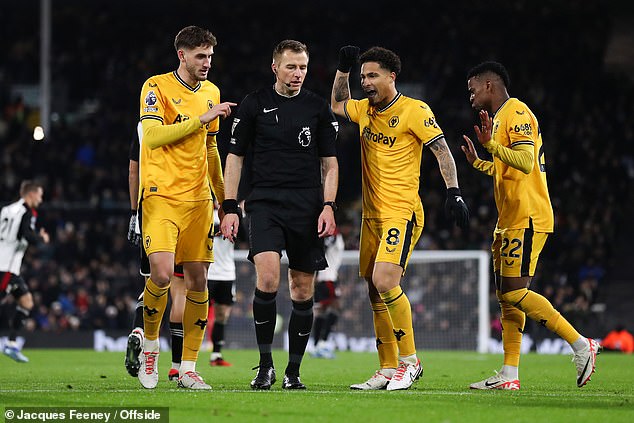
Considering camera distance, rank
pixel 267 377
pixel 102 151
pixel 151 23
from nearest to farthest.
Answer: pixel 267 377, pixel 102 151, pixel 151 23

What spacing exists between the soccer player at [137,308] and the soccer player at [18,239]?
6.24 m

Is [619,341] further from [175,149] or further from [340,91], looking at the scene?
[175,149]

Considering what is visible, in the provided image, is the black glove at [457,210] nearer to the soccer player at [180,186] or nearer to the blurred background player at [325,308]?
the soccer player at [180,186]

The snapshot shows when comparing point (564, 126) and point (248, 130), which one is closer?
point (248, 130)

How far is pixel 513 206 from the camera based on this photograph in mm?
9008

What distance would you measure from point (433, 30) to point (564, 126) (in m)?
5.20

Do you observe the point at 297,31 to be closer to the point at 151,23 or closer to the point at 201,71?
the point at 151,23

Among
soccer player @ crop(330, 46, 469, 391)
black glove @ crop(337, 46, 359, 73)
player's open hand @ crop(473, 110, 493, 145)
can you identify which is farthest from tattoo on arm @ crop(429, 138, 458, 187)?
black glove @ crop(337, 46, 359, 73)

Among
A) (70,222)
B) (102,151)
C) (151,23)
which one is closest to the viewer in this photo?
(70,222)

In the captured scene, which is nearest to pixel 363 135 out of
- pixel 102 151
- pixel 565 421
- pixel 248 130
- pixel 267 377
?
pixel 248 130

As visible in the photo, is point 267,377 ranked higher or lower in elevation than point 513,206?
lower

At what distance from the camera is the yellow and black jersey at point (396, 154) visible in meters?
8.56

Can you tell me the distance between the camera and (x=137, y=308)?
345 inches

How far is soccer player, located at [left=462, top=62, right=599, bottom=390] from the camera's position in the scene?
8.78 meters
